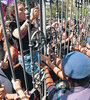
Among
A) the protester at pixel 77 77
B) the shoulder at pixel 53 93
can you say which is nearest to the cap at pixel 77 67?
the protester at pixel 77 77

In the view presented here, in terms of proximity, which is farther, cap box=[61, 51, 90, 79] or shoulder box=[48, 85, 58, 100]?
shoulder box=[48, 85, 58, 100]

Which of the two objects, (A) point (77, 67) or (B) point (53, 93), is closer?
(A) point (77, 67)

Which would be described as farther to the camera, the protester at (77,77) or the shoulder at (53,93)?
the shoulder at (53,93)

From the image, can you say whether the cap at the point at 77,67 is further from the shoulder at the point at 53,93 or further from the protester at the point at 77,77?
the shoulder at the point at 53,93

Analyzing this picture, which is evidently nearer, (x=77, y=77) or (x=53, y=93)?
(x=77, y=77)

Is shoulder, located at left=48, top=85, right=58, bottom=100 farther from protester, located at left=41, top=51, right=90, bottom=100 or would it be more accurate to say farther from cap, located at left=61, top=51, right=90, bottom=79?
cap, located at left=61, top=51, right=90, bottom=79

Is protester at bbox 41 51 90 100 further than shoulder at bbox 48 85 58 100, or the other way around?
shoulder at bbox 48 85 58 100

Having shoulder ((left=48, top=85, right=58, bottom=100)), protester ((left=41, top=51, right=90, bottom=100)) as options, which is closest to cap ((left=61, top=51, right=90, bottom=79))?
protester ((left=41, top=51, right=90, bottom=100))

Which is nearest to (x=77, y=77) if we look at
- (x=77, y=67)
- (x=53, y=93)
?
(x=77, y=67)

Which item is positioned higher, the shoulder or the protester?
the protester

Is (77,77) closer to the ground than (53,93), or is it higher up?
higher up

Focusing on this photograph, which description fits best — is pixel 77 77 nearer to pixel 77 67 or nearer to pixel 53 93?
pixel 77 67

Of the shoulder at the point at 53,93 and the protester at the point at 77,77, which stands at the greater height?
the protester at the point at 77,77

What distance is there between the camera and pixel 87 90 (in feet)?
3.71
